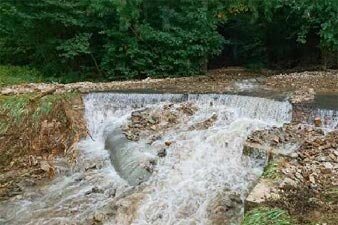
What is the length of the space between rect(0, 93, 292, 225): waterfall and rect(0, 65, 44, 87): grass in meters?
3.20

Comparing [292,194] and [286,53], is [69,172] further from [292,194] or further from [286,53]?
[286,53]

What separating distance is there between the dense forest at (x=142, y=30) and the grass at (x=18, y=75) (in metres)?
0.41

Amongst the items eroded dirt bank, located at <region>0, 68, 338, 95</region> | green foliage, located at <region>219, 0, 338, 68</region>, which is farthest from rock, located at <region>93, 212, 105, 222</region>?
green foliage, located at <region>219, 0, 338, 68</region>

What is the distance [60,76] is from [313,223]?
8.38 meters

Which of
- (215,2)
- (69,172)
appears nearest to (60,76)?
(215,2)

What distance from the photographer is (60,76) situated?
10820 mm

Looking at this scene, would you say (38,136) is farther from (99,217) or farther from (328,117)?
(328,117)

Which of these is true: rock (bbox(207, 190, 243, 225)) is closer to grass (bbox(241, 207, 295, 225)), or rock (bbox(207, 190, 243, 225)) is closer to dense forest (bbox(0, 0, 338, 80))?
grass (bbox(241, 207, 295, 225))

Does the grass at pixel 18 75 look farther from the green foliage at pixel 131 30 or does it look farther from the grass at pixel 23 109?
the grass at pixel 23 109

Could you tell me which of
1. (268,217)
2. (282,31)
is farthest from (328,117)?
(282,31)

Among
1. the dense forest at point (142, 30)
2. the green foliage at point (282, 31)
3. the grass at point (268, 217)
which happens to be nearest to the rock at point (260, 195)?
the grass at point (268, 217)

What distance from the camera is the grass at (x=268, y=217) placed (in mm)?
3688

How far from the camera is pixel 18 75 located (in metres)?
10.9

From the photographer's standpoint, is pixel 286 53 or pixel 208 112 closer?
pixel 208 112
